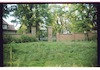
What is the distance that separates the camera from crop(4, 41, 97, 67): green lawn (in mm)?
10125

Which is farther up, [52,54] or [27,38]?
[27,38]

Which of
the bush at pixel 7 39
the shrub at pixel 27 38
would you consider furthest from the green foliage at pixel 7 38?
the shrub at pixel 27 38

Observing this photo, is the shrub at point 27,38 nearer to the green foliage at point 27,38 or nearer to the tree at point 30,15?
the green foliage at point 27,38

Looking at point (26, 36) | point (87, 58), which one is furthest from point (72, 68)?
point (26, 36)

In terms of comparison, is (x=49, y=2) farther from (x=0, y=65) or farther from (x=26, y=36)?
(x=0, y=65)

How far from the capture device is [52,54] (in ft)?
33.2

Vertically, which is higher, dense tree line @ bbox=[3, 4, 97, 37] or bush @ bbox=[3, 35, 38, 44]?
dense tree line @ bbox=[3, 4, 97, 37]

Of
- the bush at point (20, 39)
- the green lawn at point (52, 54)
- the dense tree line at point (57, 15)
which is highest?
the dense tree line at point (57, 15)

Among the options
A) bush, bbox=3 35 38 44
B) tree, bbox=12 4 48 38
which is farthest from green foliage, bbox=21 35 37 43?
tree, bbox=12 4 48 38

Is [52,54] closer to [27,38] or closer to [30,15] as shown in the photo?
[27,38]

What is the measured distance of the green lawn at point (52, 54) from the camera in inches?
399

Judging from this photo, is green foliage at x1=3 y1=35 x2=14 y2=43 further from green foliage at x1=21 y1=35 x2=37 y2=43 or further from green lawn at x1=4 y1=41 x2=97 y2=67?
green foliage at x1=21 y1=35 x2=37 y2=43

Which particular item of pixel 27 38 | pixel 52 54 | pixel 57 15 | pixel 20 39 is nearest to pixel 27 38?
pixel 27 38

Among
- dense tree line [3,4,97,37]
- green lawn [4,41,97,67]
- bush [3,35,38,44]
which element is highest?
dense tree line [3,4,97,37]
